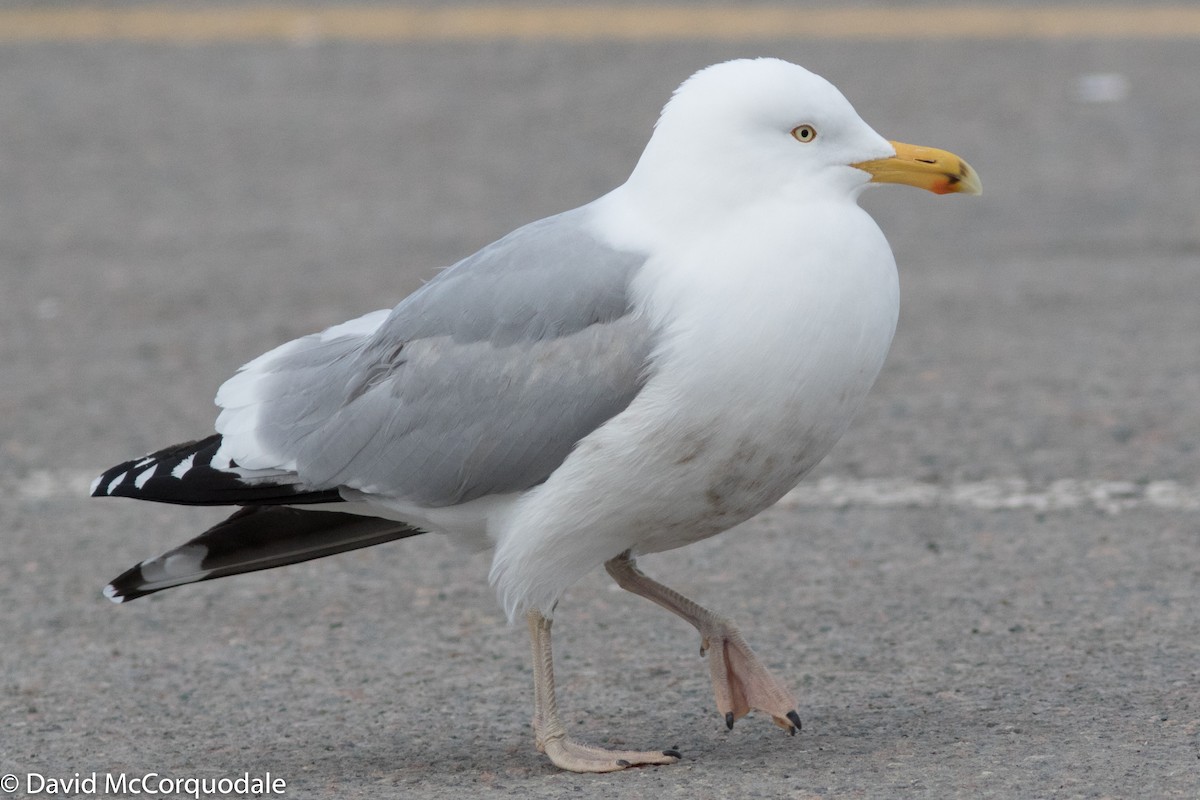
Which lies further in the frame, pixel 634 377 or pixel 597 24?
pixel 597 24

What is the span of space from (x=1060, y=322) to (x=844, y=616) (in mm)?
3065

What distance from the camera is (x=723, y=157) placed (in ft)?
12.3

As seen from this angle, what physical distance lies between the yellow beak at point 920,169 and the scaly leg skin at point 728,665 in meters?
1.04

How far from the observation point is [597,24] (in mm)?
12539

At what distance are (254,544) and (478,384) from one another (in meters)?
0.76

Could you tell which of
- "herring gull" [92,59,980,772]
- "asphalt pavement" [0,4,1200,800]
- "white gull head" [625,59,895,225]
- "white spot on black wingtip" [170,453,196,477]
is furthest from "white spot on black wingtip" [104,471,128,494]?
"white gull head" [625,59,895,225]

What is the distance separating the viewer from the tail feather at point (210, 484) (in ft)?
13.4

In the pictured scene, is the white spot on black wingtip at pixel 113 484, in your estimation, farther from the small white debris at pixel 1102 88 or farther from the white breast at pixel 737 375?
the small white debris at pixel 1102 88

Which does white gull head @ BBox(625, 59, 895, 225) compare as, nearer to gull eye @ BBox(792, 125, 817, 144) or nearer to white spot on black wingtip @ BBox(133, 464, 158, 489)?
gull eye @ BBox(792, 125, 817, 144)

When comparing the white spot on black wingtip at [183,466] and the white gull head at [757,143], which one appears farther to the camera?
→ the white spot on black wingtip at [183,466]

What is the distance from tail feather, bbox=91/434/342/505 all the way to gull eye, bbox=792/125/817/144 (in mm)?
1265

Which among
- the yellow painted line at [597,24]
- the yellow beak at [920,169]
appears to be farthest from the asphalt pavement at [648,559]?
the yellow beak at [920,169]

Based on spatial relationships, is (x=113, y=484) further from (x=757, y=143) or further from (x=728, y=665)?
(x=757, y=143)

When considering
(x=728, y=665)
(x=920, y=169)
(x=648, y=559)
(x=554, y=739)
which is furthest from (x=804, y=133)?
(x=648, y=559)
